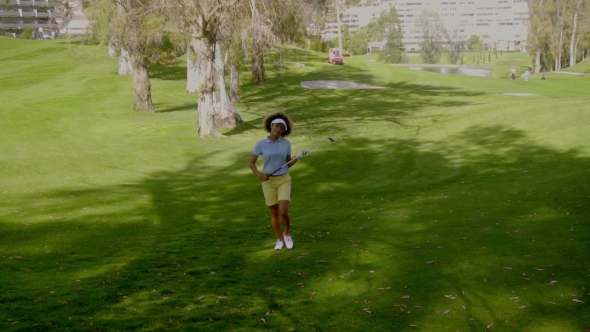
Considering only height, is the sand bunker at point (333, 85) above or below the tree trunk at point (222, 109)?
below

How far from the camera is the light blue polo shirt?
11.1 m

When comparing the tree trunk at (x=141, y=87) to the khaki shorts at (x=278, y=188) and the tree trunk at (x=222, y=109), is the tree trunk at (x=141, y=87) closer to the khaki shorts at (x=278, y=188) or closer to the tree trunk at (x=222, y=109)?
the tree trunk at (x=222, y=109)

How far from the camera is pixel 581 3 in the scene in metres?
110

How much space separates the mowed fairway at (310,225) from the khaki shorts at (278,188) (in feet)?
3.54

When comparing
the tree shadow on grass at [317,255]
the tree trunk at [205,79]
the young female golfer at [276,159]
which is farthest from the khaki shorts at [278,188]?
the tree trunk at [205,79]

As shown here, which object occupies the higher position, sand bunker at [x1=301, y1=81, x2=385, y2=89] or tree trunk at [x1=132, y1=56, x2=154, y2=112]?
tree trunk at [x1=132, y1=56, x2=154, y2=112]

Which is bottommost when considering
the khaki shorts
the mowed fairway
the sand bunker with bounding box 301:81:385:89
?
the sand bunker with bounding box 301:81:385:89

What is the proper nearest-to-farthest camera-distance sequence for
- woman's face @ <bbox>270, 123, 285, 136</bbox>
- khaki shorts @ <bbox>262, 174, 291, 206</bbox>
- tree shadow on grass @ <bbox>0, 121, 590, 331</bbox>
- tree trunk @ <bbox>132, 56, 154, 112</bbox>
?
tree shadow on grass @ <bbox>0, 121, 590, 331</bbox>, woman's face @ <bbox>270, 123, 285, 136</bbox>, khaki shorts @ <bbox>262, 174, 291, 206</bbox>, tree trunk @ <bbox>132, 56, 154, 112</bbox>

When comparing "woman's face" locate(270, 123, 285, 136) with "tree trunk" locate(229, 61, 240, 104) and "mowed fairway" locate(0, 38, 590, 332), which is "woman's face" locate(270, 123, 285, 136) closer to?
"mowed fairway" locate(0, 38, 590, 332)

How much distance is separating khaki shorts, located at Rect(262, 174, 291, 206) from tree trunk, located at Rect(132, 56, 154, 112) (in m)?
26.9

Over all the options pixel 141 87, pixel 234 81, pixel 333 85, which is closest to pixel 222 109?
A: pixel 141 87

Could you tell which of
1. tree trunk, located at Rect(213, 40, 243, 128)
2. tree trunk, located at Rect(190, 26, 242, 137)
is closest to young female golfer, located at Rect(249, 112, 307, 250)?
tree trunk, located at Rect(190, 26, 242, 137)

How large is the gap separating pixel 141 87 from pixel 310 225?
25559 millimetres

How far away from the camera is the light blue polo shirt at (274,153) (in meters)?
11.1
